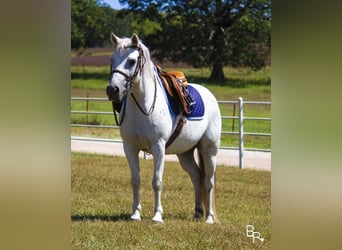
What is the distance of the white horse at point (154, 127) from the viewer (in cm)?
336

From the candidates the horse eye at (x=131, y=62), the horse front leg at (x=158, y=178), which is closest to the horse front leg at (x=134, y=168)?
the horse front leg at (x=158, y=178)

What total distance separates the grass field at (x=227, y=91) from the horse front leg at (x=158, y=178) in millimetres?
378

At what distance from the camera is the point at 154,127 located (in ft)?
11.2

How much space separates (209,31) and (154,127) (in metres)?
0.64

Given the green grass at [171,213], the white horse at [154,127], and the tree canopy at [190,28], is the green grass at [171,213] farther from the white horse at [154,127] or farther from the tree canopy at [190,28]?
the tree canopy at [190,28]

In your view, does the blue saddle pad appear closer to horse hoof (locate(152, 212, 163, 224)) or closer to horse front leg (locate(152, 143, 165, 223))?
horse front leg (locate(152, 143, 165, 223))

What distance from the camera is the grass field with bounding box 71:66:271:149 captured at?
138 inches

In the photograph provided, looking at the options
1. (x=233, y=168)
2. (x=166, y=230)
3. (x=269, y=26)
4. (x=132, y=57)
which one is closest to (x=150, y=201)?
(x=166, y=230)

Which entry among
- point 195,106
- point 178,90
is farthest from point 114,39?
point 195,106

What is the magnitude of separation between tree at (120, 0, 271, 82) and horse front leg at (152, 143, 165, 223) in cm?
53

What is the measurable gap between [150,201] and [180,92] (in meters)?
0.63

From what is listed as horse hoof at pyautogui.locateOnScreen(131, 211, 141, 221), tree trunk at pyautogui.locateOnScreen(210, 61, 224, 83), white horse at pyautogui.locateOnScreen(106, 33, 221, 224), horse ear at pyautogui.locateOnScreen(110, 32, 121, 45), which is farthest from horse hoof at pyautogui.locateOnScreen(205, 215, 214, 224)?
horse ear at pyautogui.locateOnScreen(110, 32, 121, 45)
